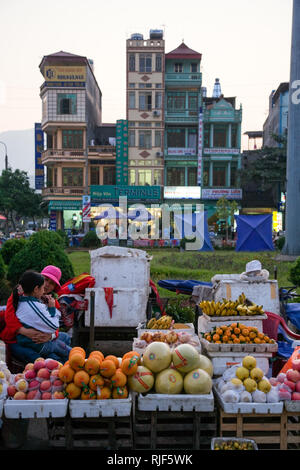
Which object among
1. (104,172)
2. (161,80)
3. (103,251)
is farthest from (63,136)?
(103,251)

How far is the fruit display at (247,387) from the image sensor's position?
386 centimetres

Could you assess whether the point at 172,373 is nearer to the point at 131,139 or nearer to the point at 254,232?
the point at 254,232

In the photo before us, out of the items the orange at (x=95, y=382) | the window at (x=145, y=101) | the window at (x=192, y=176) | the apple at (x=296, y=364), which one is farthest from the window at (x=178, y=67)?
the orange at (x=95, y=382)

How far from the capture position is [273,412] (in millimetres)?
3789

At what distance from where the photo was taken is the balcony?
40719mm

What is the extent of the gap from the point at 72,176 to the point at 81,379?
39209 millimetres

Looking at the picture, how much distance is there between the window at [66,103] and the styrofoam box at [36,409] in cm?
4005

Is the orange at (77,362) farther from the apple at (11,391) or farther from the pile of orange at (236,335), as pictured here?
the pile of orange at (236,335)

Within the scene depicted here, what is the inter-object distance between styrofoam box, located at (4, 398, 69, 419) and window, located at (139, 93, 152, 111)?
3923 centimetres

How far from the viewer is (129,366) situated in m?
3.92

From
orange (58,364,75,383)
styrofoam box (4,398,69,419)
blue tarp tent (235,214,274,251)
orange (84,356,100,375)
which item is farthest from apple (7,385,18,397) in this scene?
blue tarp tent (235,214,274,251)

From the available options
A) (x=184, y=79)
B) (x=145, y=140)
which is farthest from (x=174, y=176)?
(x=184, y=79)
